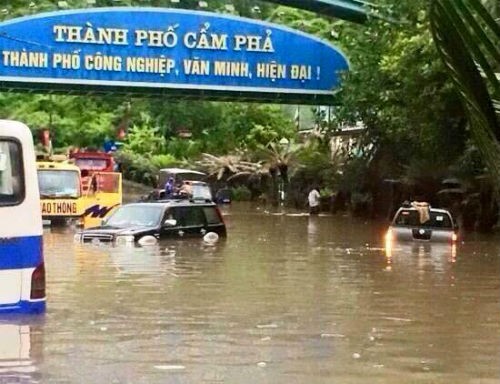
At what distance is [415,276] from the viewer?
66.6ft

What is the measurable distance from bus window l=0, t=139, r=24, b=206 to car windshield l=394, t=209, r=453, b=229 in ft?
64.0

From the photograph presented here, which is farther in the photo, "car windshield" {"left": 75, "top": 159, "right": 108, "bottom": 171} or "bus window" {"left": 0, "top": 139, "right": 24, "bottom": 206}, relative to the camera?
"car windshield" {"left": 75, "top": 159, "right": 108, "bottom": 171}

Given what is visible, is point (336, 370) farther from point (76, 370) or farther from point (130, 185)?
point (130, 185)

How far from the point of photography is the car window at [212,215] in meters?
27.4

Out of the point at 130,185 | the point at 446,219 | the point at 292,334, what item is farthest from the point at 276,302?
the point at 130,185

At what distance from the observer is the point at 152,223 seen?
25.3 m

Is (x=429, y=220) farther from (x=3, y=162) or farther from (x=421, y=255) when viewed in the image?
(x=3, y=162)

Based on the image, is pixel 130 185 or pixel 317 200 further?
pixel 130 185

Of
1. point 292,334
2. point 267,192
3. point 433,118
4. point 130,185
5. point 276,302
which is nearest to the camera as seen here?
point 292,334

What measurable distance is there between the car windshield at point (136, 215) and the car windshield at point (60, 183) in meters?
8.28

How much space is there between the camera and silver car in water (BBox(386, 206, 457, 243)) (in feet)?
94.9

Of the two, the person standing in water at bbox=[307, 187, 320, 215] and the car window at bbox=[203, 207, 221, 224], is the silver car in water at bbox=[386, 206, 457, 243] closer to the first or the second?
the car window at bbox=[203, 207, 221, 224]

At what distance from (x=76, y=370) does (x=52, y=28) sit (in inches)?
1277

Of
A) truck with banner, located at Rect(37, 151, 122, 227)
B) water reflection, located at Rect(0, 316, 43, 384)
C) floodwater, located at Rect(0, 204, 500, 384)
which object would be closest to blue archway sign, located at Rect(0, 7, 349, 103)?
truck with banner, located at Rect(37, 151, 122, 227)
